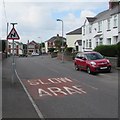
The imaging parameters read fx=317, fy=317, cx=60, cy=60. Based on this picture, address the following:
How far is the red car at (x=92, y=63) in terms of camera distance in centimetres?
2425

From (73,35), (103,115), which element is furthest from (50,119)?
(73,35)

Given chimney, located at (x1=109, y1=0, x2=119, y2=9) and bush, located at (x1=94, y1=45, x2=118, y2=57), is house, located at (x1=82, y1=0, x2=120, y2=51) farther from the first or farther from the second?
bush, located at (x1=94, y1=45, x2=118, y2=57)

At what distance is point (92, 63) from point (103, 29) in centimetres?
2795

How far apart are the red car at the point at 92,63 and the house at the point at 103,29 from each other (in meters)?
18.3

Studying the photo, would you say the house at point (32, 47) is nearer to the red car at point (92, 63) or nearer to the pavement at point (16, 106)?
the red car at point (92, 63)

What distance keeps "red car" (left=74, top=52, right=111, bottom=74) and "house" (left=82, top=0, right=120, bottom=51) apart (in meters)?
18.3

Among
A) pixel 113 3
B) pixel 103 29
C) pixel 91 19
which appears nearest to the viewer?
pixel 103 29

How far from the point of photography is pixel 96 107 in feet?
32.7

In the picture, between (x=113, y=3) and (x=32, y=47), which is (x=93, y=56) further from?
(x=32, y=47)

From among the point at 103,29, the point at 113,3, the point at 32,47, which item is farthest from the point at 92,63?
the point at 32,47

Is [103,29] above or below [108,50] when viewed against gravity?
above

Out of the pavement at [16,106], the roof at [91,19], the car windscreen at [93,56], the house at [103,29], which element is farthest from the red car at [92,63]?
the roof at [91,19]

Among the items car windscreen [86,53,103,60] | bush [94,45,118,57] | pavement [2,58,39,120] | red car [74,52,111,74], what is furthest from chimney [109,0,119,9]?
pavement [2,58,39,120]

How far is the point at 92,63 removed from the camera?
24484mm
